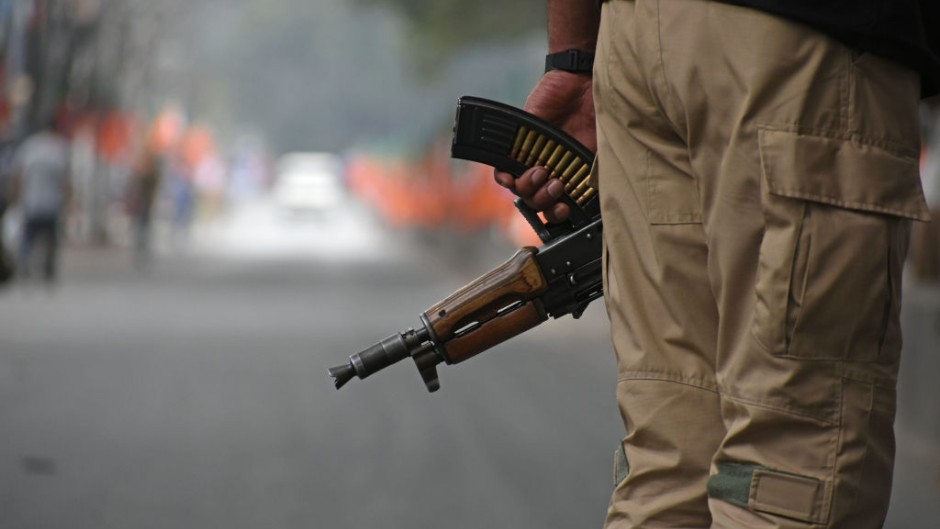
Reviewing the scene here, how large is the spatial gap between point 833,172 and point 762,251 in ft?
0.44

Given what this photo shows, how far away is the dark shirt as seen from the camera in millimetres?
2406

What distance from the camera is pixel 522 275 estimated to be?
3162mm

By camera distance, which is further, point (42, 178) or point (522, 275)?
point (42, 178)

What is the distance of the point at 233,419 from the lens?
31.5 ft

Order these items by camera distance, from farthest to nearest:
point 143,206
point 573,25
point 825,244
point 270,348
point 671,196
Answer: point 143,206
point 270,348
point 573,25
point 671,196
point 825,244

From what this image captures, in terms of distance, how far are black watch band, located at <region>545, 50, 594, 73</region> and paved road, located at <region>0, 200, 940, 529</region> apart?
11.5 feet

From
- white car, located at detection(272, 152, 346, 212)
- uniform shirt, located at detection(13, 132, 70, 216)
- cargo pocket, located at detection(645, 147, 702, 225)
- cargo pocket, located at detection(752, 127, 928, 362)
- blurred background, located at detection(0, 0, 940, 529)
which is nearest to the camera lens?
Result: cargo pocket, located at detection(752, 127, 928, 362)

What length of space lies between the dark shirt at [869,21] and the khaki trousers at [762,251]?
0.8 inches

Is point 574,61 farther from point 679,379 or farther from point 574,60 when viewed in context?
point 679,379

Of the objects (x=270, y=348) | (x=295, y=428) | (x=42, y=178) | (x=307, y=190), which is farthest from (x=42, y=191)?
(x=307, y=190)

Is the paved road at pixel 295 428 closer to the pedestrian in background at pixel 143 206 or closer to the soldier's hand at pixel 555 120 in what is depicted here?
the soldier's hand at pixel 555 120

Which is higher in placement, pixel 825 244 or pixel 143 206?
pixel 143 206

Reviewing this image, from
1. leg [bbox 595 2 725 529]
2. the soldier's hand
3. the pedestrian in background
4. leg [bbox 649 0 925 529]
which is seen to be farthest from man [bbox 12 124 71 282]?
leg [bbox 649 0 925 529]

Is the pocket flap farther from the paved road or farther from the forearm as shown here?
the paved road
